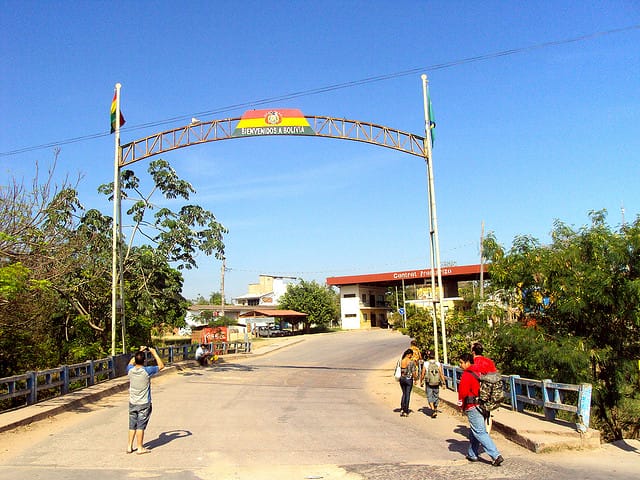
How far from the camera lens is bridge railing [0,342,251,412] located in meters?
12.3

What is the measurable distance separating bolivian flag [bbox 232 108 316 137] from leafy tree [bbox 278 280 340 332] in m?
51.1

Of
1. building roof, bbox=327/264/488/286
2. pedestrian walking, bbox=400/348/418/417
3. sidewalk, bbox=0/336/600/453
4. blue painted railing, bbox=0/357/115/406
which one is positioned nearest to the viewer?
sidewalk, bbox=0/336/600/453

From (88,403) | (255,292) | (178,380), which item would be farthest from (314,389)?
(255,292)

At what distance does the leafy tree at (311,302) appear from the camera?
68438 millimetres

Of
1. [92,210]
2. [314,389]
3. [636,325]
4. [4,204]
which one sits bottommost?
[314,389]

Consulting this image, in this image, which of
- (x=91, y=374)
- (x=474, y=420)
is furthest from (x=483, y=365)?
(x=91, y=374)

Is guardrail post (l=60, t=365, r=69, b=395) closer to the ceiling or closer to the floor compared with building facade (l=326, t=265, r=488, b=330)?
closer to the floor

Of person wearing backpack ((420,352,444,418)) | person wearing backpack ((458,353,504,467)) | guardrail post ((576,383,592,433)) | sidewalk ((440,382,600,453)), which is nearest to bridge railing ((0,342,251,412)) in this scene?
person wearing backpack ((420,352,444,418))

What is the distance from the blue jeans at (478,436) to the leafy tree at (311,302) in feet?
199

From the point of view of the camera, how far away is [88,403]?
1402cm

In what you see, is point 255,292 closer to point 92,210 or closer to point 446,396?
point 92,210

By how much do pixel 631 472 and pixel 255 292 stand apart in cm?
10880

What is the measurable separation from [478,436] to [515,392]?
4461 millimetres

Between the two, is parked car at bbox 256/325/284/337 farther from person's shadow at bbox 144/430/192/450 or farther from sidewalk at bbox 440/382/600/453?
sidewalk at bbox 440/382/600/453
